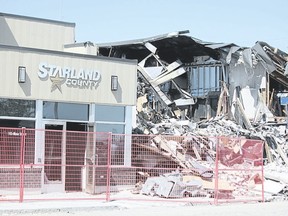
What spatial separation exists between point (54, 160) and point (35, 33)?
23.5 ft

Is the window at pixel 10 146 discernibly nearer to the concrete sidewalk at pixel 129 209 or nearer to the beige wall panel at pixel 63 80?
the beige wall panel at pixel 63 80

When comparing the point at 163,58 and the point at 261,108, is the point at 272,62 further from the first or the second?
the point at 163,58

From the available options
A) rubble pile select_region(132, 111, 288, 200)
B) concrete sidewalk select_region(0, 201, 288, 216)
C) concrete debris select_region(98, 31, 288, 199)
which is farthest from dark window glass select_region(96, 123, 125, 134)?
concrete debris select_region(98, 31, 288, 199)

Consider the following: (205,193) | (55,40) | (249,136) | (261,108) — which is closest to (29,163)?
(205,193)

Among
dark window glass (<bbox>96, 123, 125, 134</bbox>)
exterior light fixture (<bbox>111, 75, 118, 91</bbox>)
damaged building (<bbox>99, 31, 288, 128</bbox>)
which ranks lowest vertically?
dark window glass (<bbox>96, 123, 125, 134</bbox>)

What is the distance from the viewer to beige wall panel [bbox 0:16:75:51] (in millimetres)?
22172

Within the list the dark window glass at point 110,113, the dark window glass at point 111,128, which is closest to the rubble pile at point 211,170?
the dark window glass at point 111,128

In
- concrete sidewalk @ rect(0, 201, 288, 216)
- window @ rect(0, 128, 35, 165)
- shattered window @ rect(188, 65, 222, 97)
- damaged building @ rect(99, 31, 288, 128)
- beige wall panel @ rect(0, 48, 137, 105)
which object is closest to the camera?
concrete sidewalk @ rect(0, 201, 288, 216)

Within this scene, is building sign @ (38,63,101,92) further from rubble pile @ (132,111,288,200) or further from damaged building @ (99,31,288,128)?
damaged building @ (99,31,288,128)

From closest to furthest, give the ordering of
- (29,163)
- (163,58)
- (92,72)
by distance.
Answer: (29,163) < (92,72) < (163,58)

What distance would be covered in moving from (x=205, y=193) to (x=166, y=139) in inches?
141

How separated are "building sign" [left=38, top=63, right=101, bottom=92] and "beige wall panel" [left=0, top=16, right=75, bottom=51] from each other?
14.4 ft

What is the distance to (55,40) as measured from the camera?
23.6 m

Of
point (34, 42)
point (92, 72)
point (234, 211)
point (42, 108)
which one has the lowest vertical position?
point (234, 211)
